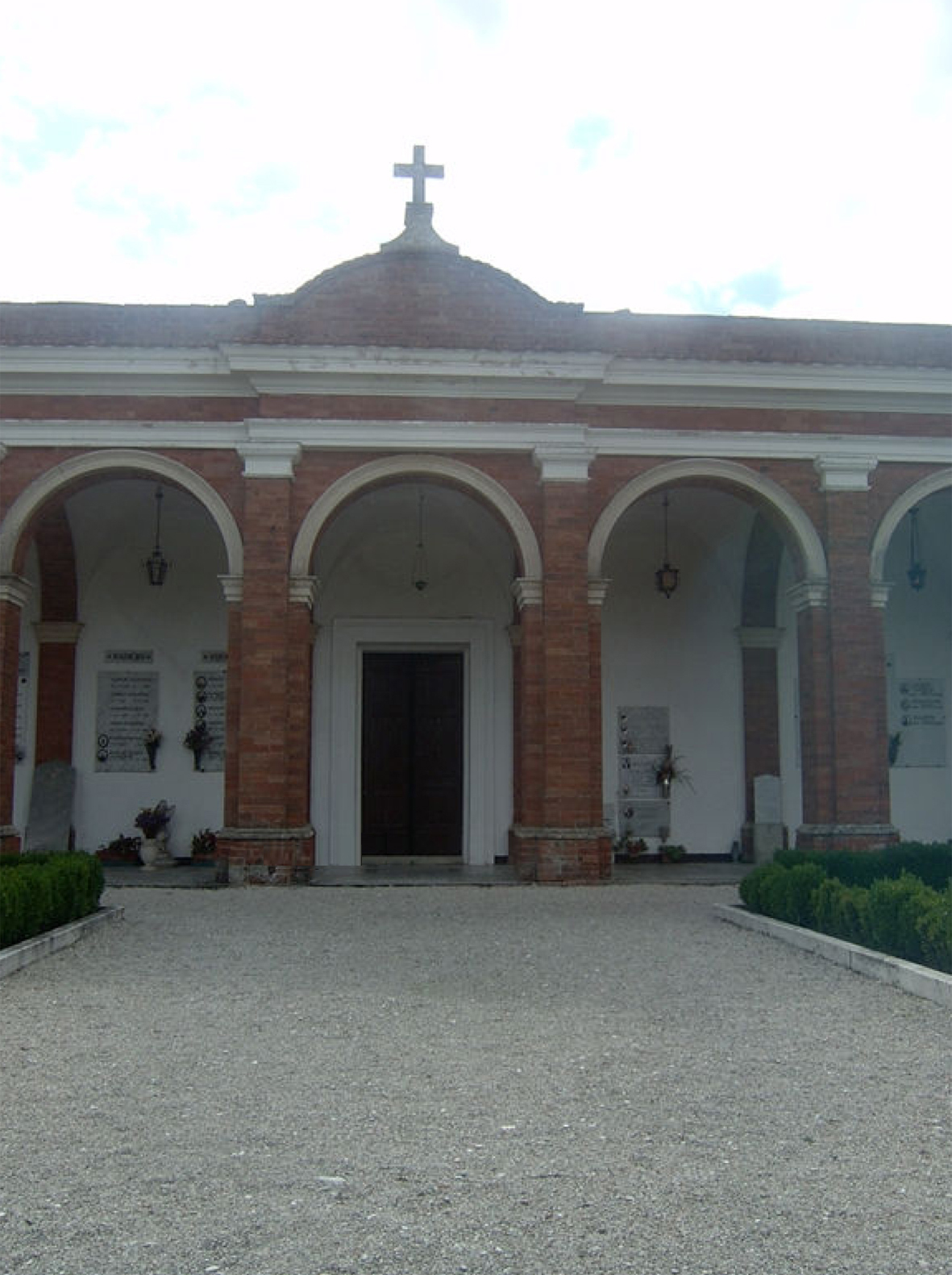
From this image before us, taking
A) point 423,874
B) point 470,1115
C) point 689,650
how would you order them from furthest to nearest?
point 689,650
point 423,874
point 470,1115

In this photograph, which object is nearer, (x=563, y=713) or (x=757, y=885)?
(x=757, y=885)

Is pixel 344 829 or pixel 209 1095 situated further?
pixel 344 829

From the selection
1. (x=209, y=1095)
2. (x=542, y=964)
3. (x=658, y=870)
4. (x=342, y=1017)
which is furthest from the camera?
(x=658, y=870)

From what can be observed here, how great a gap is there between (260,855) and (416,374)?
503 centimetres

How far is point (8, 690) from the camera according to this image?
1255 centimetres

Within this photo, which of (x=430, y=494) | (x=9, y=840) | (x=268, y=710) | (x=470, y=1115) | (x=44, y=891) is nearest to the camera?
(x=470, y=1115)

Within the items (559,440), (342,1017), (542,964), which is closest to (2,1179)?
(342,1017)

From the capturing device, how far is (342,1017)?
6109mm

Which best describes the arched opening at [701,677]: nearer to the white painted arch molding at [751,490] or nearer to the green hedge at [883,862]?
the white painted arch molding at [751,490]

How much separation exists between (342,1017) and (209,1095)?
149cm

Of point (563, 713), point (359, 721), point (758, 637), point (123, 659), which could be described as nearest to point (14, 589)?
point (123, 659)

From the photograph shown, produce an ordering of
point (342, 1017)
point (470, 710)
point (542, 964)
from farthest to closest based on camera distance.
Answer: point (470, 710), point (542, 964), point (342, 1017)

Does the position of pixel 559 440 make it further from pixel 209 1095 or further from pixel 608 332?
pixel 209 1095

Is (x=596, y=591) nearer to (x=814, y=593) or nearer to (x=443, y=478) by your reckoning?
(x=443, y=478)
